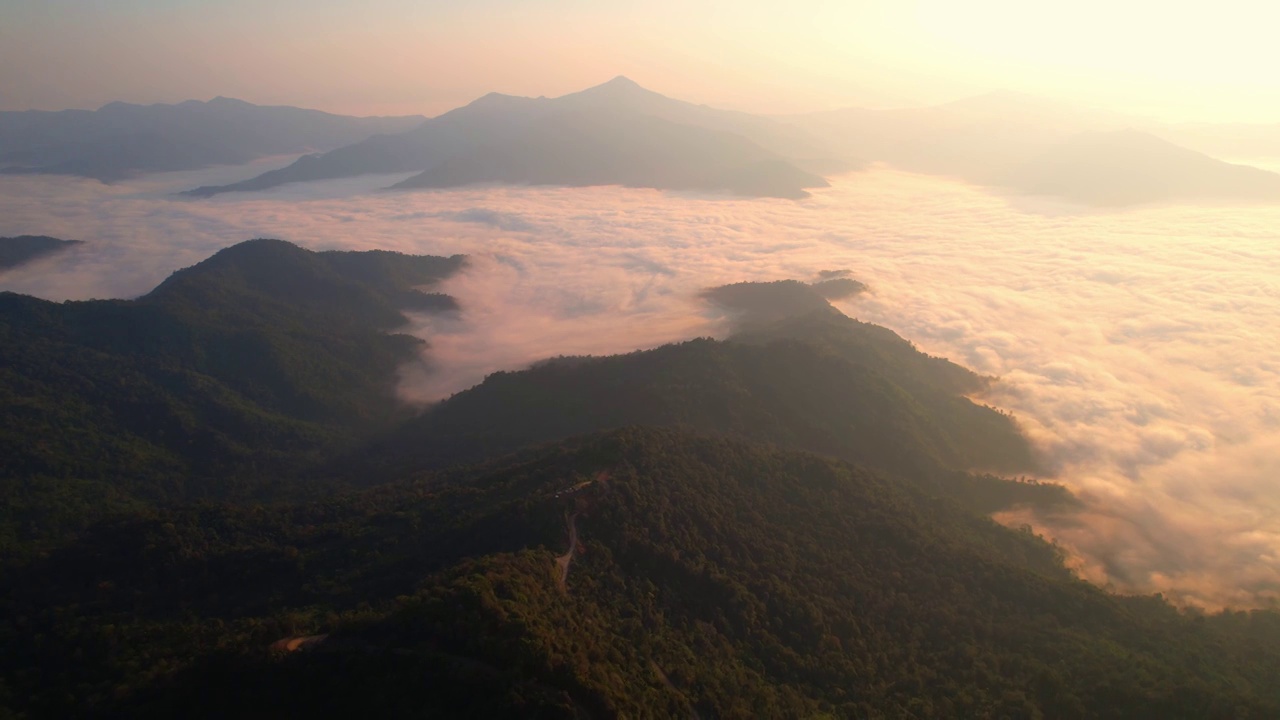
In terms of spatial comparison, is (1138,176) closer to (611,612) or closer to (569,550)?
(569,550)

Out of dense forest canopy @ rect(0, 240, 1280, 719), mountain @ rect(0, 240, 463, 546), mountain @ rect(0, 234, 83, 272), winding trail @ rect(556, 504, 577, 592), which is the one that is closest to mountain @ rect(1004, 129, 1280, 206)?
dense forest canopy @ rect(0, 240, 1280, 719)

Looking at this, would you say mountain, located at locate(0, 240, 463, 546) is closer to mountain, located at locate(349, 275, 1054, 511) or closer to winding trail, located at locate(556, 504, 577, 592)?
mountain, located at locate(349, 275, 1054, 511)

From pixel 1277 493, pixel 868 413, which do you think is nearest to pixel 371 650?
pixel 868 413

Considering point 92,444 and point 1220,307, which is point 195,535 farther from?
point 1220,307

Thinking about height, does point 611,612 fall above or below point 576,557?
below

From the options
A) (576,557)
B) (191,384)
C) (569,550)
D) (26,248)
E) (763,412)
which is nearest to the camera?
(576,557)

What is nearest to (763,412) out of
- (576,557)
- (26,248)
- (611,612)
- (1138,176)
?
(576,557)
